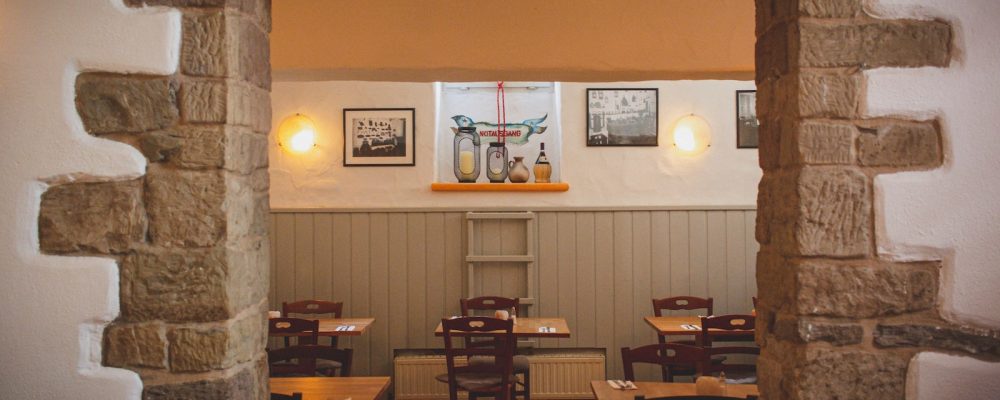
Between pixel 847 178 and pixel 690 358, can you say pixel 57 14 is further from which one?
pixel 690 358

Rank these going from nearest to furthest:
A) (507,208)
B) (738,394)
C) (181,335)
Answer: (181,335) < (738,394) < (507,208)

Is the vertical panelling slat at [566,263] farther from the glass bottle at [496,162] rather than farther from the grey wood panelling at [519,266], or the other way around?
the glass bottle at [496,162]

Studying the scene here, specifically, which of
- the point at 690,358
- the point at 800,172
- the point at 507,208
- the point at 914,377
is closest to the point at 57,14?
the point at 800,172

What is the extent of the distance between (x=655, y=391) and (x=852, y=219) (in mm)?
2033

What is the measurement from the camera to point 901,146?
63.6 inches

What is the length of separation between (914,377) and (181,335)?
5.15 feet


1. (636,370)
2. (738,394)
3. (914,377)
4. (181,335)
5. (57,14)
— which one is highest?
(57,14)

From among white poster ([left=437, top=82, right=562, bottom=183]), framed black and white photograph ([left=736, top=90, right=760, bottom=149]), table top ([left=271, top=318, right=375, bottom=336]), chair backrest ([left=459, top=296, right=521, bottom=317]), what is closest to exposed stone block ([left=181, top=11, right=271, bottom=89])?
table top ([left=271, top=318, right=375, bottom=336])

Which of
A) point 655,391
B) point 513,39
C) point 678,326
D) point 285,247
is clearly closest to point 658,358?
point 655,391

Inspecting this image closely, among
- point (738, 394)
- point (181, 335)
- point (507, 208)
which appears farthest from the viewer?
point (507, 208)

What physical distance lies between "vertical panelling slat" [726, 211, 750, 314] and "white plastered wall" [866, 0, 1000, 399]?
4.22 meters

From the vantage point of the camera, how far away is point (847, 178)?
1610 mm

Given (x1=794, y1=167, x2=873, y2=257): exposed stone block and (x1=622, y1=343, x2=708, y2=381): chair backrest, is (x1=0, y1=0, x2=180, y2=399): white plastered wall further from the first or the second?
(x1=622, y1=343, x2=708, y2=381): chair backrest

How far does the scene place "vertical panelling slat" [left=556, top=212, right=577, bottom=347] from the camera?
573 cm
